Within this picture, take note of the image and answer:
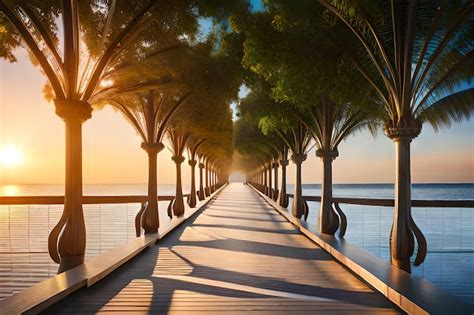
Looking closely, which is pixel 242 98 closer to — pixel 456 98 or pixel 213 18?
pixel 213 18

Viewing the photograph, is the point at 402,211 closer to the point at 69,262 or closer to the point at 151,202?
the point at 69,262

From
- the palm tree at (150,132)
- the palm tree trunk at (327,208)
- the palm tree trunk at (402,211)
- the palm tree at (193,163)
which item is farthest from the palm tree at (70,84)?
the palm tree at (193,163)

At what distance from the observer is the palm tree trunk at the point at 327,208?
11.1m

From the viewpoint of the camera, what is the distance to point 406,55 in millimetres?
6582

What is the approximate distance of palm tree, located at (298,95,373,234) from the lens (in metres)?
11.1

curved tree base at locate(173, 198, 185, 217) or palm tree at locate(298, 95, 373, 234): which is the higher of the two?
palm tree at locate(298, 95, 373, 234)

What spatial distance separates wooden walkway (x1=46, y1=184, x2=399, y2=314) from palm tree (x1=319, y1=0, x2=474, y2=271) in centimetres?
193

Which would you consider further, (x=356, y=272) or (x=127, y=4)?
(x=127, y=4)

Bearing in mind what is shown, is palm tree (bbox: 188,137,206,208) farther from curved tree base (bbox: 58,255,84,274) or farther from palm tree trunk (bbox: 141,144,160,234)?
curved tree base (bbox: 58,255,84,274)

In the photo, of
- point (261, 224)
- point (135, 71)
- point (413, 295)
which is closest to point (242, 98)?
point (261, 224)

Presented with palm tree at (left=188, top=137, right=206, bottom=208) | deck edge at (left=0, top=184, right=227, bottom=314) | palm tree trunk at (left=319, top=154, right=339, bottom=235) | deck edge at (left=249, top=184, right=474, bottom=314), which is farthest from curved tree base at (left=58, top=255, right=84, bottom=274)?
palm tree at (left=188, top=137, right=206, bottom=208)

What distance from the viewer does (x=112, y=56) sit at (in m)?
7.81

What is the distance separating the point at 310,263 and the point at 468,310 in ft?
12.8

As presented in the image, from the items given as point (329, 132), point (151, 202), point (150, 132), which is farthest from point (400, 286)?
point (150, 132)
